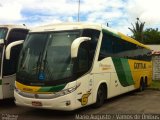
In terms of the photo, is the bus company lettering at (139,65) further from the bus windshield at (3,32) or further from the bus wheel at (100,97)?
the bus windshield at (3,32)

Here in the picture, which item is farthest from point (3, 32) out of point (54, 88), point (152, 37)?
point (152, 37)

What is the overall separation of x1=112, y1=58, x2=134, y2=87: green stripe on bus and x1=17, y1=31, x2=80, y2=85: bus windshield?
3917 millimetres

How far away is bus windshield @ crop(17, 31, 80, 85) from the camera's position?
12.0 m

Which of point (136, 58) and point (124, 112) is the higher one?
point (136, 58)

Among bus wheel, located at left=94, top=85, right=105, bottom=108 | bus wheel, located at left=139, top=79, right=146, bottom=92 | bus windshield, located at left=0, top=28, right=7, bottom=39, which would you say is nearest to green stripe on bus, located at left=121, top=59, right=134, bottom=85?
bus wheel, located at left=139, top=79, right=146, bottom=92

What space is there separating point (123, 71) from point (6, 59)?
230 inches

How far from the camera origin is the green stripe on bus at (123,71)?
53.9ft

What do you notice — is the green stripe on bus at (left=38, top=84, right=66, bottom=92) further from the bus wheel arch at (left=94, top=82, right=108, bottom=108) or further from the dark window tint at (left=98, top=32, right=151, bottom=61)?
the dark window tint at (left=98, top=32, right=151, bottom=61)

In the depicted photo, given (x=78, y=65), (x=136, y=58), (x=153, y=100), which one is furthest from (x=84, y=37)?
(x=136, y=58)

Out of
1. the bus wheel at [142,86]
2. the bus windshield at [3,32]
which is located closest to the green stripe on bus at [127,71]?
the bus wheel at [142,86]

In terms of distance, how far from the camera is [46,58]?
1230 centimetres

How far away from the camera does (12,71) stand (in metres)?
14.4

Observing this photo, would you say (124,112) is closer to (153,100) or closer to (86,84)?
(86,84)

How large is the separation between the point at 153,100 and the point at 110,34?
3.90 m
